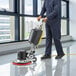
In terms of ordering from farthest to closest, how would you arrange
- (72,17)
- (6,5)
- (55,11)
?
(72,17) → (6,5) → (55,11)

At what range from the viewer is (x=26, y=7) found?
5602 mm

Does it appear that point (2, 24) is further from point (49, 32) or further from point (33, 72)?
point (33, 72)

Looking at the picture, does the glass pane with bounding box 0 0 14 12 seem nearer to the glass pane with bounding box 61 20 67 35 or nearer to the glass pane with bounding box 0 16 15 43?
the glass pane with bounding box 0 16 15 43

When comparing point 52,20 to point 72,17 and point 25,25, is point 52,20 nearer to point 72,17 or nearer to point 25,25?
point 25,25

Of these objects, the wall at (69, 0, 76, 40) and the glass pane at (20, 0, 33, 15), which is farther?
the wall at (69, 0, 76, 40)

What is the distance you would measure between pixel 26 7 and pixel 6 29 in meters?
1.11

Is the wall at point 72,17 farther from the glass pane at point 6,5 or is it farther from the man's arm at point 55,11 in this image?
the man's arm at point 55,11

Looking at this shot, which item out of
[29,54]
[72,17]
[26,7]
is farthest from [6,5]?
[72,17]

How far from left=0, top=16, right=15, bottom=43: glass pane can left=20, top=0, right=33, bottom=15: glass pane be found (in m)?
0.54

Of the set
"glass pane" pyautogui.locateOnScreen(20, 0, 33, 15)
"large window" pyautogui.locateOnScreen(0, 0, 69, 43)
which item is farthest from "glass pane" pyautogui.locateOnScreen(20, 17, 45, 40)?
"glass pane" pyautogui.locateOnScreen(20, 0, 33, 15)

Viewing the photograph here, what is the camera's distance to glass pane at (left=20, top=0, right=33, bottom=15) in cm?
537

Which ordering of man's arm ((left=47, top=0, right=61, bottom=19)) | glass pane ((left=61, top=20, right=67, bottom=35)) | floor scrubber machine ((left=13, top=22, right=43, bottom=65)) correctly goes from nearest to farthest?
floor scrubber machine ((left=13, top=22, right=43, bottom=65)) < man's arm ((left=47, top=0, right=61, bottom=19)) < glass pane ((left=61, top=20, right=67, bottom=35))

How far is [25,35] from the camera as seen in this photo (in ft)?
18.0

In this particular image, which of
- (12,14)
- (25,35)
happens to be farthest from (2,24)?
(25,35)
